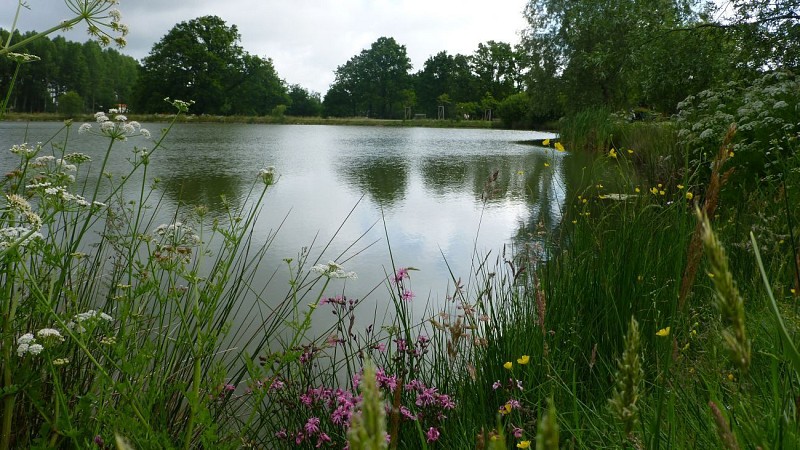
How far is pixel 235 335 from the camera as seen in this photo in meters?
2.36

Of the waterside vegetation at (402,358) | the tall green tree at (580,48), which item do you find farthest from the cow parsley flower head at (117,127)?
the tall green tree at (580,48)

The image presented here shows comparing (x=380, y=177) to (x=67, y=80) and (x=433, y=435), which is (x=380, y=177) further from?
(x=67, y=80)

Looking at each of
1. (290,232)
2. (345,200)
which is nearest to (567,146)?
(345,200)

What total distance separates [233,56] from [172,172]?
124ft

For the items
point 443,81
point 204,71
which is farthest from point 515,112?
point 204,71

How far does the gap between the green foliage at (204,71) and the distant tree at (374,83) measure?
11.5 metres

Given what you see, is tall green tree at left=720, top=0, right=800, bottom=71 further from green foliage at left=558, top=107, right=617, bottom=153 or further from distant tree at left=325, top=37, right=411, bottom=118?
distant tree at left=325, top=37, right=411, bottom=118

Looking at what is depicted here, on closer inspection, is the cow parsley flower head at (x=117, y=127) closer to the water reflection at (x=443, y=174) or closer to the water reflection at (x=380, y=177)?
the water reflection at (x=380, y=177)

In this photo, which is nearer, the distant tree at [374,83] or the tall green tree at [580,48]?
the tall green tree at [580,48]

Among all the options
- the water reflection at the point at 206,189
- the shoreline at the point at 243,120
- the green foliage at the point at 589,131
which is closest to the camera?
the water reflection at the point at 206,189

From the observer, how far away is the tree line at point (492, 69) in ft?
26.5

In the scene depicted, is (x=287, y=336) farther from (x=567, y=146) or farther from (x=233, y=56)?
(x=233, y=56)

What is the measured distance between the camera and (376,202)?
19.4 feet

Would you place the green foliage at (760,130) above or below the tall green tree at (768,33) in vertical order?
below
